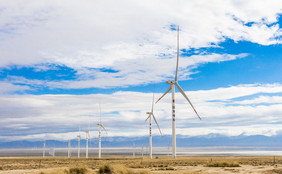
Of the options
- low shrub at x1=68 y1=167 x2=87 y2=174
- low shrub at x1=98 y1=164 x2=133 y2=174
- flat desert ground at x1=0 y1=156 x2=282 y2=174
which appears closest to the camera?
low shrub at x1=98 y1=164 x2=133 y2=174

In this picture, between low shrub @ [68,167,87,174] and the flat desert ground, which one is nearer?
low shrub @ [68,167,87,174]

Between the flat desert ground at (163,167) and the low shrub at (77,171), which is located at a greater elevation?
the low shrub at (77,171)

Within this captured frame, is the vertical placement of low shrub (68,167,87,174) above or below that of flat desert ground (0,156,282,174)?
above

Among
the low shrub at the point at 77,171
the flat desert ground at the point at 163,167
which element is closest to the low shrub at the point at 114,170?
the flat desert ground at the point at 163,167

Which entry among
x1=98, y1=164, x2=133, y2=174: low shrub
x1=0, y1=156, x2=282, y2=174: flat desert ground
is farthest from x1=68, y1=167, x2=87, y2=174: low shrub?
x1=98, y1=164, x2=133, y2=174: low shrub

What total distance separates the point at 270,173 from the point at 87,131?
146688 millimetres

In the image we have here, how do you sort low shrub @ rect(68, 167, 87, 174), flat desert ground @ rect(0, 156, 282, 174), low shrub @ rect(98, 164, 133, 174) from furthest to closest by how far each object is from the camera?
flat desert ground @ rect(0, 156, 282, 174)
low shrub @ rect(68, 167, 87, 174)
low shrub @ rect(98, 164, 133, 174)

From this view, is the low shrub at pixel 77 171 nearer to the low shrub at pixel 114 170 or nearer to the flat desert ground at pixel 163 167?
the flat desert ground at pixel 163 167

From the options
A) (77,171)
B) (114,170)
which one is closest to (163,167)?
(114,170)

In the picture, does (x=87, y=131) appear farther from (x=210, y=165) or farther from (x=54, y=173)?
(x=54, y=173)

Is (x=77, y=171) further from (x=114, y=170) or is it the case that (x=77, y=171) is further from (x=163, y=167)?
(x=163, y=167)

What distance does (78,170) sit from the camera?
37.6 m

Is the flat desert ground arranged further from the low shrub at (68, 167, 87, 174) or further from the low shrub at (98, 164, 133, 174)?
the low shrub at (68, 167, 87, 174)

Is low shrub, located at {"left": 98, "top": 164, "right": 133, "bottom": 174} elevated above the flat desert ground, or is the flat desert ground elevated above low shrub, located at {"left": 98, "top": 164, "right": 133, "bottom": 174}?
low shrub, located at {"left": 98, "top": 164, "right": 133, "bottom": 174}
